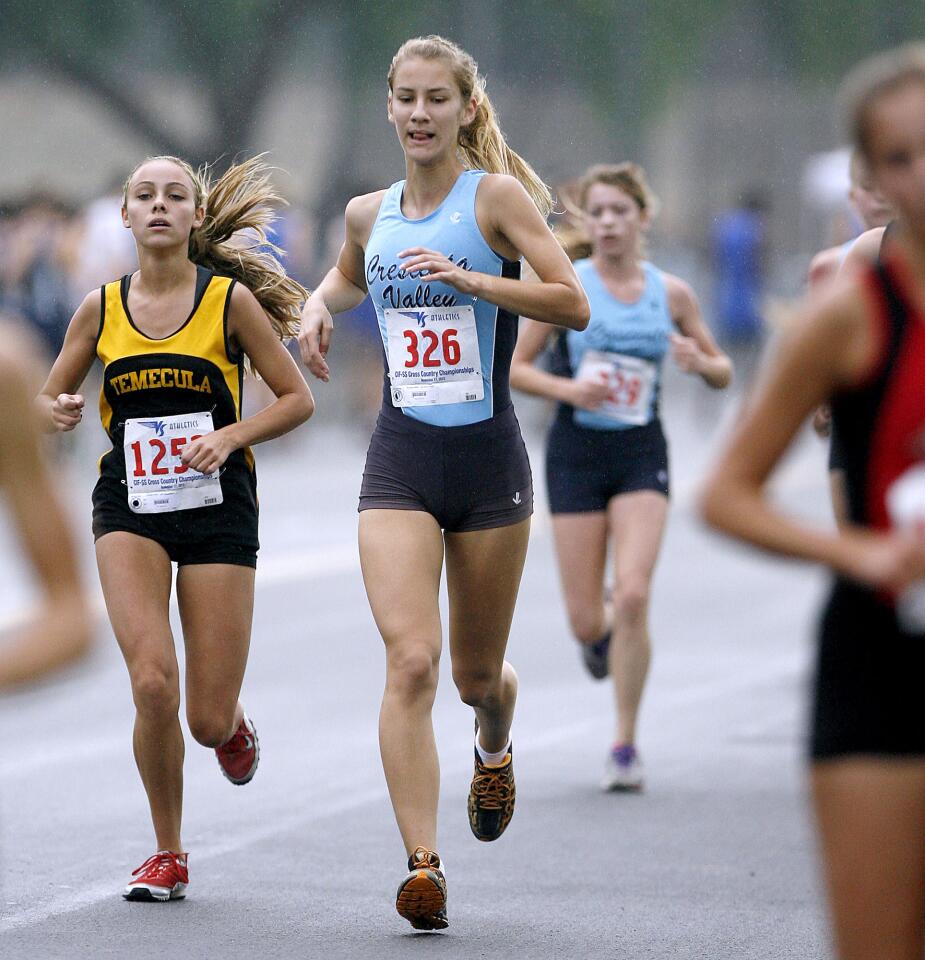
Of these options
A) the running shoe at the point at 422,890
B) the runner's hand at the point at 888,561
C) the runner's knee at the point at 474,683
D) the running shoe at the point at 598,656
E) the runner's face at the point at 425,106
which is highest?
the runner's face at the point at 425,106

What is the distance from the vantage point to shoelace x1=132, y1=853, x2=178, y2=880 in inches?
259

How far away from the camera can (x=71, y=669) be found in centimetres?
340

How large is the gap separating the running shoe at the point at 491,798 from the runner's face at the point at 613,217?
268 cm

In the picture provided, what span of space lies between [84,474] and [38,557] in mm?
18077

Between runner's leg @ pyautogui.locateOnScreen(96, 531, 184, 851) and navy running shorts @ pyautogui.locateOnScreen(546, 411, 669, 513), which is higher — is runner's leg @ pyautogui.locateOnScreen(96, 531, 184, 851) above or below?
below

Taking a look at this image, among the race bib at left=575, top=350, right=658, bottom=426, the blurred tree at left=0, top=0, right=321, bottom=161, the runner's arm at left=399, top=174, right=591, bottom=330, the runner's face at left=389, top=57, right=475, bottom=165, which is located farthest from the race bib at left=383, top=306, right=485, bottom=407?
the blurred tree at left=0, top=0, right=321, bottom=161

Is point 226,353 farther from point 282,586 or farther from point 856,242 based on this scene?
point 282,586

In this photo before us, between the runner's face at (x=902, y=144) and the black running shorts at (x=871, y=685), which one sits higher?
the runner's face at (x=902, y=144)

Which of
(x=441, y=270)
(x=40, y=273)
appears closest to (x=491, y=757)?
(x=441, y=270)

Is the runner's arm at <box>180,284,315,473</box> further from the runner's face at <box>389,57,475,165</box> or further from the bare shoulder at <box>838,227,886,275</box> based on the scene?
the bare shoulder at <box>838,227,886,275</box>

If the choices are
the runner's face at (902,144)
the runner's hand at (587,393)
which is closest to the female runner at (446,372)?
the runner's hand at (587,393)

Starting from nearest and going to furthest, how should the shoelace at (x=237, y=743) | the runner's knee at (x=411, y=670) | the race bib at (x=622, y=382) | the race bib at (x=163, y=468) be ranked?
the runner's knee at (x=411, y=670), the race bib at (x=163, y=468), the shoelace at (x=237, y=743), the race bib at (x=622, y=382)

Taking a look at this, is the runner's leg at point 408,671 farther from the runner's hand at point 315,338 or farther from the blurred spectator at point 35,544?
the blurred spectator at point 35,544

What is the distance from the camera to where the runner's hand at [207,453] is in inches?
253
